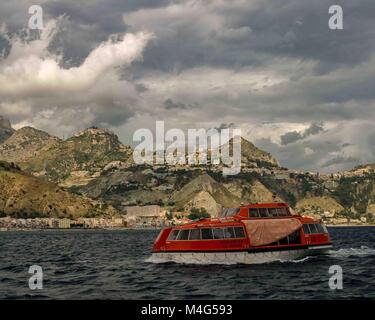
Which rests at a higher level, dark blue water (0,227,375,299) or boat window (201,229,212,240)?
boat window (201,229,212,240)

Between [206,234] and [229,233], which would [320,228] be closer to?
[229,233]

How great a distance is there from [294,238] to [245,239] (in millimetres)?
6107

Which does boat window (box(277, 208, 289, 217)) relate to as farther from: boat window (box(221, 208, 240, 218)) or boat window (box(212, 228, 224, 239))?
boat window (box(212, 228, 224, 239))

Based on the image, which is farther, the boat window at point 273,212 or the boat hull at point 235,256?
the boat window at point 273,212

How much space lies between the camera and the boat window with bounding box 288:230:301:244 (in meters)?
51.4

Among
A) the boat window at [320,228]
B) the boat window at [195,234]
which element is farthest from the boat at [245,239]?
the boat window at [320,228]

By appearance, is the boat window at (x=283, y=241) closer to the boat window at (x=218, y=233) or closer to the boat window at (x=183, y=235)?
the boat window at (x=218, y=233)

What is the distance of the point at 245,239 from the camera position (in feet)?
161

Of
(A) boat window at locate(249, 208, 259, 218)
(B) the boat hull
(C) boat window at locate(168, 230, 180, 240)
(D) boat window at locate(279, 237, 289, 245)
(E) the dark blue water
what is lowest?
(E) the dark blue water

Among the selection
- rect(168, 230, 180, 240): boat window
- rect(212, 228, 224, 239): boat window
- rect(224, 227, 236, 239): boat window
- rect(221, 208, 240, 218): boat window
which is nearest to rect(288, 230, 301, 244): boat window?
rect(221, 208, 240, 218): boat window

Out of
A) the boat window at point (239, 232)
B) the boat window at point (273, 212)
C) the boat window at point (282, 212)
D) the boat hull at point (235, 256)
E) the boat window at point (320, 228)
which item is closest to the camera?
the boat window at point (239, 232)

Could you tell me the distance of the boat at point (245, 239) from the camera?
1940 inches

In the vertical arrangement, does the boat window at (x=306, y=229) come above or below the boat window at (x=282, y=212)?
below
